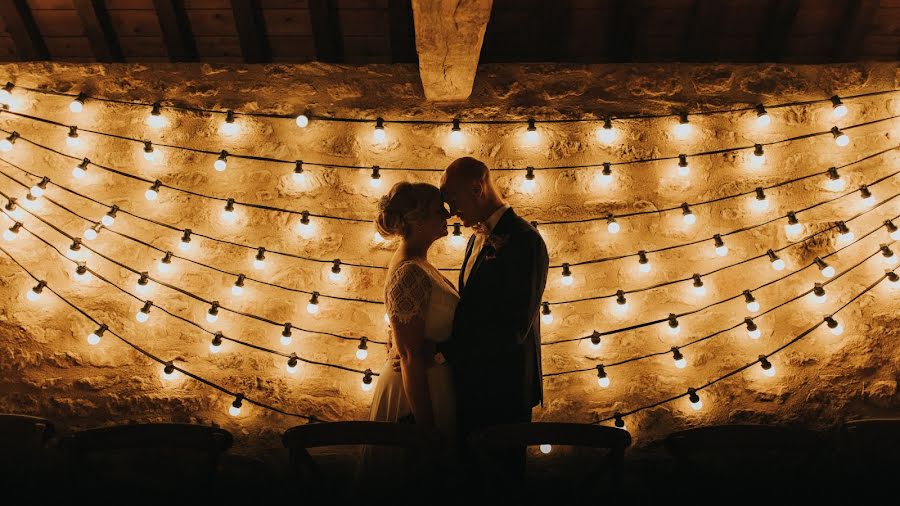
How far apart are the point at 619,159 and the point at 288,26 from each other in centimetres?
218

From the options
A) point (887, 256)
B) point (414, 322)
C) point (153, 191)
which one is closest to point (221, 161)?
point (153, 191)

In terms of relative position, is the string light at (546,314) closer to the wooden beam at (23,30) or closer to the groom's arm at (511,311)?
the groom's arm at (511,311)

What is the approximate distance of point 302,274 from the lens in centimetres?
427

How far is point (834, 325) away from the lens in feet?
13.2

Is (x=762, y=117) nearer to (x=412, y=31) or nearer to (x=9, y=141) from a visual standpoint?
(x=412, y=31)

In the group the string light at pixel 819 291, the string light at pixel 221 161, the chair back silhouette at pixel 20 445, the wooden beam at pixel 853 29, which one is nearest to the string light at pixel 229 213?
the string light at pixel 221 161

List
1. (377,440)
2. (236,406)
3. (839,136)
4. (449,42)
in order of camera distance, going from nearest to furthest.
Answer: (377,440)
(449,42)
(236,406)
(839,136)

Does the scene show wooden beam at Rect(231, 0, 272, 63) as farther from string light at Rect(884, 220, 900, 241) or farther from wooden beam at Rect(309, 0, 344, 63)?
string light at Rect(884, 220, 900, 241)

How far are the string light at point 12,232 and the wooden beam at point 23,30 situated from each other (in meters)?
1.11

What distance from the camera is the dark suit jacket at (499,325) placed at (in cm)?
288

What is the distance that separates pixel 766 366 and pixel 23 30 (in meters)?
4.81

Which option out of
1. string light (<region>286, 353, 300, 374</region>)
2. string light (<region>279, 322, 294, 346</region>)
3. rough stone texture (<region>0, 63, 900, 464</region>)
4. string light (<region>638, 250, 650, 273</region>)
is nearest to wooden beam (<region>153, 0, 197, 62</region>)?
rough stone texture (<region>0, 63, 900, 464</region>)

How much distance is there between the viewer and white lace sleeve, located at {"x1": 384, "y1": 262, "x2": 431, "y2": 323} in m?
2.82

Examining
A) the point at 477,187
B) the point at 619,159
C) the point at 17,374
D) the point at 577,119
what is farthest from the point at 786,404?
the point at 17,374
